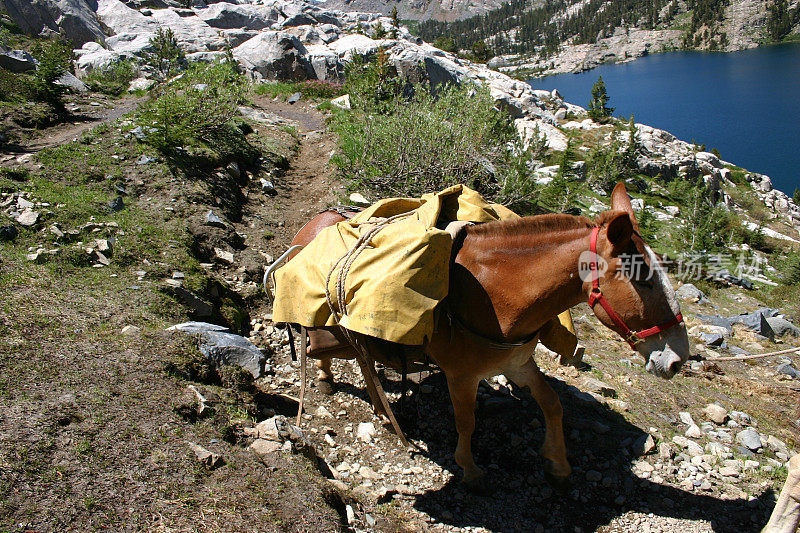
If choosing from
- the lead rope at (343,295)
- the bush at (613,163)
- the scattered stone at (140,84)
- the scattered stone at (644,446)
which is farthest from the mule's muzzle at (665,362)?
the scattered stone at (140,84)

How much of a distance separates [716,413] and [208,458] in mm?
4681

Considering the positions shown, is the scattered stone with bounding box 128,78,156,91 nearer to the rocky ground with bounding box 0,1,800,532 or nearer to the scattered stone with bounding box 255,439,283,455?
the rocky ground with bounding box 0,1,800,532

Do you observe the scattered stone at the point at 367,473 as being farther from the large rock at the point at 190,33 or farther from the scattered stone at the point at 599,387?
the large rock at the point at 190,33

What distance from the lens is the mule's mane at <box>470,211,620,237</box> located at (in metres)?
2.91

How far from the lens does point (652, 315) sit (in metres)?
2.67

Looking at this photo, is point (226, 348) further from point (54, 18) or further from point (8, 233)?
point (54, 18)

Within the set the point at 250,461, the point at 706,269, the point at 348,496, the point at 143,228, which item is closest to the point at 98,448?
the point at 250,461

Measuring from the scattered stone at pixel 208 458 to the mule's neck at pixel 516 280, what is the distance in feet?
6.23

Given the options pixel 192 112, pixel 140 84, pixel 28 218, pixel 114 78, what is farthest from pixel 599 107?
pixel 28 218

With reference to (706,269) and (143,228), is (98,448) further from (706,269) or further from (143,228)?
(706,269)

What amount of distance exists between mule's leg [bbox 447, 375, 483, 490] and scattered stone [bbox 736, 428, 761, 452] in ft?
8.17

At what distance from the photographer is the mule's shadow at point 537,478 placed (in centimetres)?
337

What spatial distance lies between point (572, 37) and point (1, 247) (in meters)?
149

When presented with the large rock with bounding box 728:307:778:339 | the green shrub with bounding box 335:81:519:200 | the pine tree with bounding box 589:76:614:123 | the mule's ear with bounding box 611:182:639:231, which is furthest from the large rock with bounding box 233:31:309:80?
the mule's ear with bounding box 611:182:639:231
